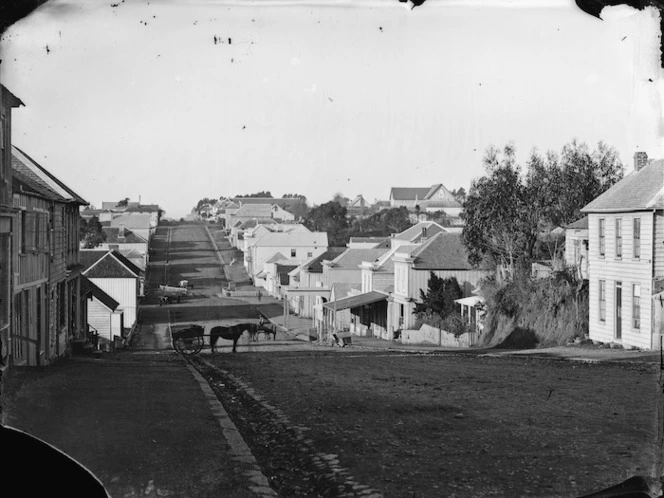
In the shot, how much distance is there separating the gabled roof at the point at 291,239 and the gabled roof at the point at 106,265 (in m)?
2.75

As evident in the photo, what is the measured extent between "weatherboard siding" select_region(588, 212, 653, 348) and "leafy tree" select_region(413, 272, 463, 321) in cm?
1719

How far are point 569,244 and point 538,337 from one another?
491cm

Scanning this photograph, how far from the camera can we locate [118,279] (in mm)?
20828

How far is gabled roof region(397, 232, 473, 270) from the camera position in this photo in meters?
38.8

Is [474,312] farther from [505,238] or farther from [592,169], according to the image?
[592,169]

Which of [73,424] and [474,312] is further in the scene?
[474,312]

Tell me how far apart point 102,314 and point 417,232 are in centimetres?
2285

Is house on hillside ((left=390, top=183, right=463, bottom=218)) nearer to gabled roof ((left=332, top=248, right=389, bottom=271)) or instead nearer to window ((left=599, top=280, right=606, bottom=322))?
window ((left=599, top=280, right=606, bottom=322))

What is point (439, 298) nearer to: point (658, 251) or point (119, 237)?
point (658, 251)

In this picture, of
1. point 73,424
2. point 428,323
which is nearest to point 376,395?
point 73,424

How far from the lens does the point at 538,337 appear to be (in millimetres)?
23969

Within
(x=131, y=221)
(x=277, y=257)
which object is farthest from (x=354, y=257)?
(x=131, y=221)

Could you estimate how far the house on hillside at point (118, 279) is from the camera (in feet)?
57.7

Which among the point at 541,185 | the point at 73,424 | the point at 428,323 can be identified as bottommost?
the point at 428,323
